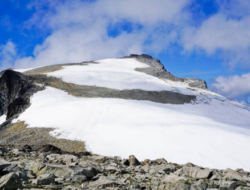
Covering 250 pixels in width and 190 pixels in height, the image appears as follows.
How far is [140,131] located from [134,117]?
4811 millimetres

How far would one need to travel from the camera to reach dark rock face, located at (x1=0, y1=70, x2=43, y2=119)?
124ft

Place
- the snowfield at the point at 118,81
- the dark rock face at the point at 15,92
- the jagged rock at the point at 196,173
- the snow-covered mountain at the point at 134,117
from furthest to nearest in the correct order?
1. the snowfield at the point at 118,81
2. the dark rock face at the point at 15,92
3. the snow-covered mountain at the point at 134,117
4. the jagged rock at the point at 196,173

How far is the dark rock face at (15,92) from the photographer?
37.9 m

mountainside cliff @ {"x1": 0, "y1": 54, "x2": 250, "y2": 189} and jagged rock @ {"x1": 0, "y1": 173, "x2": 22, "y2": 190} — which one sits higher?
mountainside cliff @ {"x1": 0, "y1": 54, "x2": 250, "y2": 189}

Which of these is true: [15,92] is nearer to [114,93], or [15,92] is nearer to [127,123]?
[114,93]

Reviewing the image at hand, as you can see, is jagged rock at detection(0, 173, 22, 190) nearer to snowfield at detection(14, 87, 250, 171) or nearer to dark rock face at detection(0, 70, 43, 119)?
snowfield at detection(14, 87, 250, 171)

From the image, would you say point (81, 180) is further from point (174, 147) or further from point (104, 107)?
point (104, 107)

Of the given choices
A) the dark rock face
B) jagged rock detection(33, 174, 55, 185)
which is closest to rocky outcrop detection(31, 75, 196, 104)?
the dark rock face

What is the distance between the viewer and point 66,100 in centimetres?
3700

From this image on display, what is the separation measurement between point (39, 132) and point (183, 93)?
3353 cm

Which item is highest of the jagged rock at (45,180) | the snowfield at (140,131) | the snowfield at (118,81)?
the snowfield at (118,81)

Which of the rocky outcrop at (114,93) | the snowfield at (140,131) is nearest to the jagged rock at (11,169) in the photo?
the snowfield at (140,131)

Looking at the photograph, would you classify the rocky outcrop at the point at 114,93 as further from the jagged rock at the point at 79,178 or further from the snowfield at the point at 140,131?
the jagged rock at the point at 79,178

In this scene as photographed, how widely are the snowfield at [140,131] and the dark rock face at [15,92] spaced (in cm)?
252
